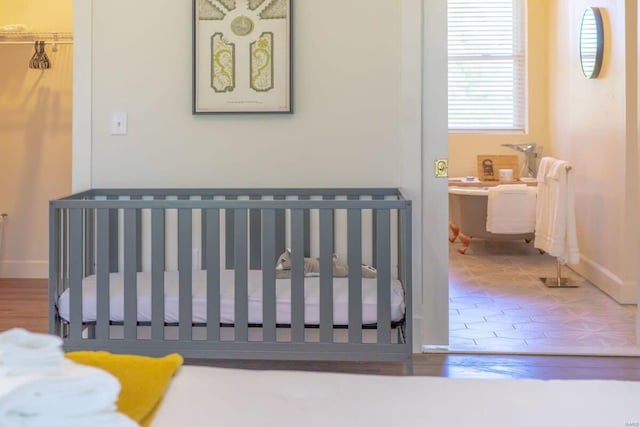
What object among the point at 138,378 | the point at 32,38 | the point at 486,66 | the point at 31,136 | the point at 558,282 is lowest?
the point at 558,282

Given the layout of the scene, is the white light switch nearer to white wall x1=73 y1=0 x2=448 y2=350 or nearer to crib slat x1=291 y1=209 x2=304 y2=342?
white wall x1=73 y1=0 x2=448 y2=350

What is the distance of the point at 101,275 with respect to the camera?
263 cm

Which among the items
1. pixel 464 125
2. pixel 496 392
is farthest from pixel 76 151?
pixel 464 125

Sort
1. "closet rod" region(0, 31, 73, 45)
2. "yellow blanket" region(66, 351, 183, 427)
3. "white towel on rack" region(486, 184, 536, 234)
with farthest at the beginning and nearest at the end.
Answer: "white towel on rack" region(486, 184, 536, 234), "closet rod" region(0, 31, 73, 45), "yellow blanket" region(66, 351, 183, 427)

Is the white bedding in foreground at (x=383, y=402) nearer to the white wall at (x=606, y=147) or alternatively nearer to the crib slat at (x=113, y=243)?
the crib slat at (x=113, y=243)

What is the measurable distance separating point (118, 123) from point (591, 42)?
131 inches

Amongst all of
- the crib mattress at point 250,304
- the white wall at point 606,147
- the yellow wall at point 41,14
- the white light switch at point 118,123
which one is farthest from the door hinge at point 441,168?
the yellow wall at point 41,14

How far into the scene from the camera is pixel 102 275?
2.63 metres

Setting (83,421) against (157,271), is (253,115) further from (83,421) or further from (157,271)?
(83,421)

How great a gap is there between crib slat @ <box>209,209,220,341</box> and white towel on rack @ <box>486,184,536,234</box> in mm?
3516

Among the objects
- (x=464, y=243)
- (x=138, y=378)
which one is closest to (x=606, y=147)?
(x=464, y=243)

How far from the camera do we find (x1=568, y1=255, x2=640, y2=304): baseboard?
423 cm

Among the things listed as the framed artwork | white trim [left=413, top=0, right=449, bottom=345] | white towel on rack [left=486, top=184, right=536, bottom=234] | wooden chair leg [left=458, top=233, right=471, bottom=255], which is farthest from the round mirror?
the framed artwork

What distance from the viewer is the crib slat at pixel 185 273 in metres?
2.61
